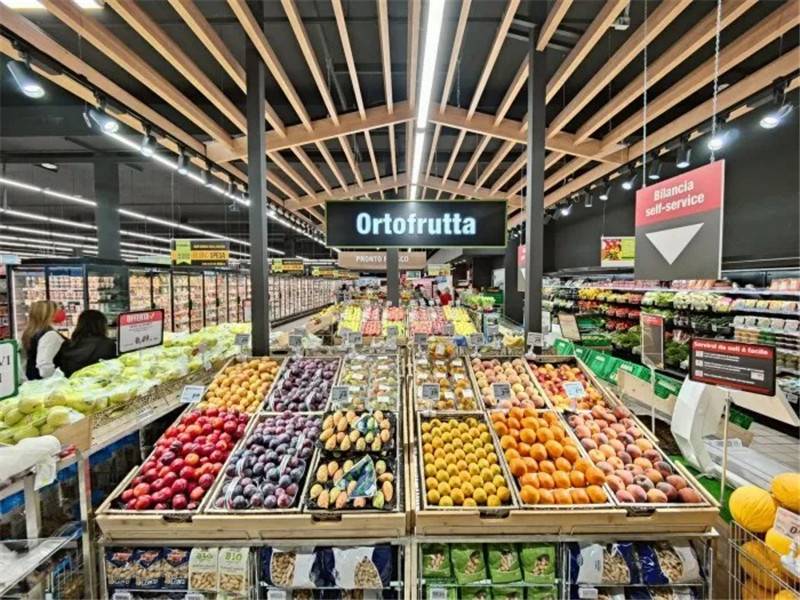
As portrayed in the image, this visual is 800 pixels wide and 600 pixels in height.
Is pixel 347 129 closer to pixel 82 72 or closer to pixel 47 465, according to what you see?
pixel 82 72

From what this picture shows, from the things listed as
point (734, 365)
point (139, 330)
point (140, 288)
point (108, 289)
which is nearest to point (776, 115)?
point (734, 365)

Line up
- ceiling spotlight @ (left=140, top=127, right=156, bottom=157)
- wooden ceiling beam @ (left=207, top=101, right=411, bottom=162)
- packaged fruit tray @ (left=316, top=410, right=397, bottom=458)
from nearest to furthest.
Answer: packaged fruit tray @ (left=316, top=410, right=397, bottom=458) < ceiling spotlight @ (left=140, top=127, right=156, bottom=157) < wooden ceiling beam @ (left=207, top=101, right=411, bottom=162)

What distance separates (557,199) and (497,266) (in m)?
14.5

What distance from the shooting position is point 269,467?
8.18 feet

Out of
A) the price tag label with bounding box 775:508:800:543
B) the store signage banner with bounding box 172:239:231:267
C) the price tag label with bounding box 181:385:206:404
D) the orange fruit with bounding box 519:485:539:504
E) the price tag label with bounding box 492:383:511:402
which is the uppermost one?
the store signage banner with bounding box 172:239:231:267

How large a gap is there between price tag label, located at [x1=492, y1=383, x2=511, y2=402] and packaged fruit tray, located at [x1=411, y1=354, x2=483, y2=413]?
163mm

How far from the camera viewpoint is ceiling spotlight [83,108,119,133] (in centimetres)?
448

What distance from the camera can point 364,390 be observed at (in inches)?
133

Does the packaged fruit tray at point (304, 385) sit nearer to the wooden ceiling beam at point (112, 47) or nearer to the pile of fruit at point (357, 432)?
the pile of fruit at point (357, 432)

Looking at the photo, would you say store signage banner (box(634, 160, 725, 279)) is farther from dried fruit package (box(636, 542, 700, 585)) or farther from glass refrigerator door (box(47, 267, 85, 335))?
glass refrigerator door (box(47, 267, 85, 335))

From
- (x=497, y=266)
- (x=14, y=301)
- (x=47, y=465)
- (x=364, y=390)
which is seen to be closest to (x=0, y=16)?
(x=47, y=465)

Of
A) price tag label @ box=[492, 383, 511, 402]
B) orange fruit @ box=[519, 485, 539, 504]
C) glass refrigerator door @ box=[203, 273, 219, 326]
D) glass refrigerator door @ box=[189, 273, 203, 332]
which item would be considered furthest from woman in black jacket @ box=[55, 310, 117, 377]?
glass refrigerator door @ box=[203, 273, 219, 326]

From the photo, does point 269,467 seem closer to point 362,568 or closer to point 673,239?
point 362,568

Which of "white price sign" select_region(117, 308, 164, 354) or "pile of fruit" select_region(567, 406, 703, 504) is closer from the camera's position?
"pile of fruit" select_region(567, 406, 703, 504)
